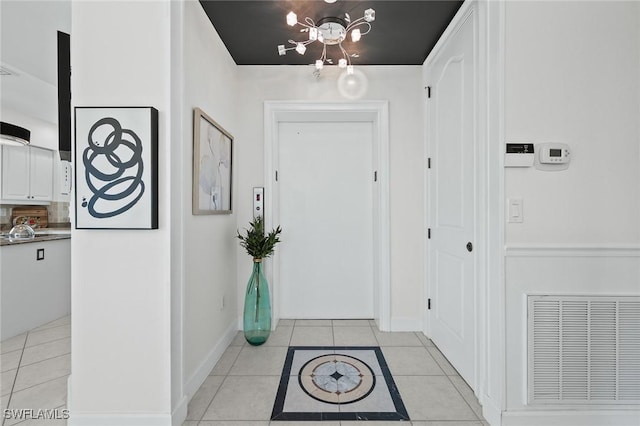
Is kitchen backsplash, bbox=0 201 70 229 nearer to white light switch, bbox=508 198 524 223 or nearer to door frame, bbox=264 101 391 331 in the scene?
door frame, bbox=264 101 391 331

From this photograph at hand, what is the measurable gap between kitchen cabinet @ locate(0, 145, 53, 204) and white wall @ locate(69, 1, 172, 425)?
3.32m

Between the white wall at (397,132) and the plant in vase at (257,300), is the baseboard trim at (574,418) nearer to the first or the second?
the white wall at (397,132)

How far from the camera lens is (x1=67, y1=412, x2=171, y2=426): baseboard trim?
1.62 meters

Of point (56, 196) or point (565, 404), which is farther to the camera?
point (56, 196)

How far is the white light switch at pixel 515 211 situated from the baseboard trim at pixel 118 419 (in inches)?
82.3

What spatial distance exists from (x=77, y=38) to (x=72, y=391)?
73.2 inches

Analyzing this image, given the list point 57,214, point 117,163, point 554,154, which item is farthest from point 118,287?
point 57,214

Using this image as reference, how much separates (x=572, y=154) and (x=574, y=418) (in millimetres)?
1397

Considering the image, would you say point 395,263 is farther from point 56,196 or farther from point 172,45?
point 56,196

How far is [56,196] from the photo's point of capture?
175 inches

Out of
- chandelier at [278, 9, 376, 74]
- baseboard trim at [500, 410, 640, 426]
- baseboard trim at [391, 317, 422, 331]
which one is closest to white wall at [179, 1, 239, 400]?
chandelier at [278, 9, 376, 74]

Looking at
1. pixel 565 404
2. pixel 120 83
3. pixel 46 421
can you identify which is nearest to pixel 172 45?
pixel 120 83

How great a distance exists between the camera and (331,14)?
7.26 feet

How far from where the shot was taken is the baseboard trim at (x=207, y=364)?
1.91 metres
